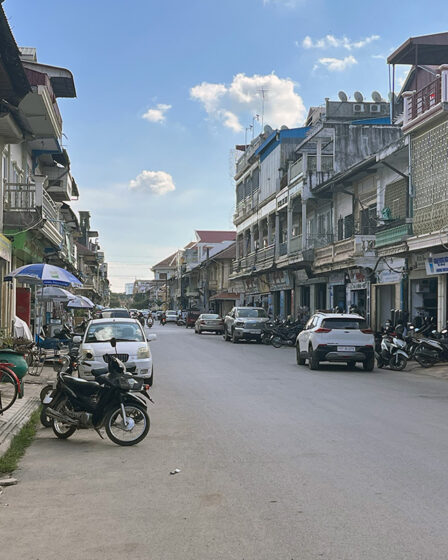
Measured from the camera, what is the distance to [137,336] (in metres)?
14.9

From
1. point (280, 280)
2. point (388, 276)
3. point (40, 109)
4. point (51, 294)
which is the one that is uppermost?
point (40, 109)

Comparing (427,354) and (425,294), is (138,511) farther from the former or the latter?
(425,294)

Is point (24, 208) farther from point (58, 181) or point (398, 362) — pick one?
point (58, 181)

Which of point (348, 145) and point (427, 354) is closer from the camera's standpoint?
point (427, 354)

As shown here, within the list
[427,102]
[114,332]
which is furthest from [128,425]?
[427,102]

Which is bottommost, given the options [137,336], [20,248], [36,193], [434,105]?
[137,336]

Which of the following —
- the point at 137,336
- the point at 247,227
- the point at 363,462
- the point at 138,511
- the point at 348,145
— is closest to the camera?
the point at 138,511

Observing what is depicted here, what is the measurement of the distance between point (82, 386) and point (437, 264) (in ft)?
55.5

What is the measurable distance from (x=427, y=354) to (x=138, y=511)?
15.7 metres

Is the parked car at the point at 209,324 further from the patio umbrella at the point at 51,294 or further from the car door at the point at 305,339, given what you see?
the car door at the point at 305,339

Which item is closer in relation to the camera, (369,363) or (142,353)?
(142,353)

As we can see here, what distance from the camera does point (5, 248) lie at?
20.5 m

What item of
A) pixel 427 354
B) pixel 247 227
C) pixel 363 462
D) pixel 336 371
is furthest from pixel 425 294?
pixel 247 227

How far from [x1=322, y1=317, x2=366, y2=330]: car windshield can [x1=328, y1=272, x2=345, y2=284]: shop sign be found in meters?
15.1
